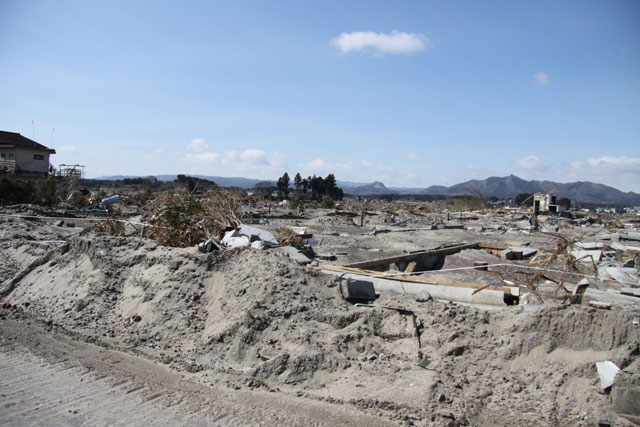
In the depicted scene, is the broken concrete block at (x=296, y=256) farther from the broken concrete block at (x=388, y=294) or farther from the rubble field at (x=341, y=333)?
the broken concrete block at (x=388, y=294)

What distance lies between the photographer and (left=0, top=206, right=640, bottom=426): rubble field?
14.0 ft

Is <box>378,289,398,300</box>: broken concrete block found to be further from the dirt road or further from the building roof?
the building roof

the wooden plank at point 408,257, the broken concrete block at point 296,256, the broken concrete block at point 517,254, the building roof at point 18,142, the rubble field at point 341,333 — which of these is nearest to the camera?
the rubble field at point 341,333

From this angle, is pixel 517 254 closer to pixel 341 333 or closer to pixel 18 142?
pixel 341 333

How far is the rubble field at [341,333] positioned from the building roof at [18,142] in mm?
29514

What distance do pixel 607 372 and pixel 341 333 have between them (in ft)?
9.52

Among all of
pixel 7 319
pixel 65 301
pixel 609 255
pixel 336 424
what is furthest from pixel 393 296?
pixel 609 255

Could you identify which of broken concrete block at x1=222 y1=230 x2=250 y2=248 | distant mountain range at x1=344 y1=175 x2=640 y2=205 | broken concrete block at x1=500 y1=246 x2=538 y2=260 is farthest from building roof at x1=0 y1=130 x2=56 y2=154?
distant mountain range at x1=344 y1=175 x2=640 y2=205

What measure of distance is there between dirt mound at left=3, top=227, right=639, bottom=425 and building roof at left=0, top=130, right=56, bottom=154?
1214 inches

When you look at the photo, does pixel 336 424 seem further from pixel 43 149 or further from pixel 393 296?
pixel 43 149

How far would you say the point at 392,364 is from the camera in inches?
196

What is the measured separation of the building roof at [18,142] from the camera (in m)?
32.0

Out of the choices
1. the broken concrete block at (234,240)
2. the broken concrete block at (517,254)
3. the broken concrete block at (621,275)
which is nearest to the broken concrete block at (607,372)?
the broken concrete block at (621,275)

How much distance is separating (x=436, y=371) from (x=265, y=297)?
2.54 metres
